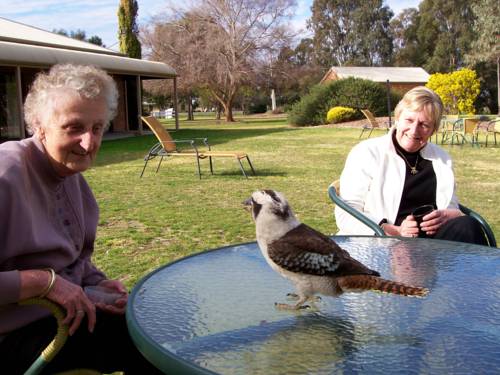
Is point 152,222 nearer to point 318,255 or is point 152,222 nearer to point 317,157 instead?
point 318,255

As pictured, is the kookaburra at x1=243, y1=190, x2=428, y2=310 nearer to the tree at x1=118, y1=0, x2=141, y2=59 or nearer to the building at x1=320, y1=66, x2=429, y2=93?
the tree at x1=118, y1=0, x2=141, y2=59

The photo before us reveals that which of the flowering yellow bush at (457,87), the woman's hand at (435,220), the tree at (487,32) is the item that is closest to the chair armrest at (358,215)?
the woman's hand at (435,220)

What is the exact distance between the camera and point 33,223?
5.90ft

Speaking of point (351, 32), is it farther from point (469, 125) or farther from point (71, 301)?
point (71, 301)

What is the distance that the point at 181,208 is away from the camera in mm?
7344

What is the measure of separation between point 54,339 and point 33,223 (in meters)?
0.38

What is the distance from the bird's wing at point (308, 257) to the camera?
57.1 inches

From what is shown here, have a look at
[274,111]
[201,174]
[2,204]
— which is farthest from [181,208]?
[274,111]

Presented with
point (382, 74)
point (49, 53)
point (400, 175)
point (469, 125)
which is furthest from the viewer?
point (382, 74)

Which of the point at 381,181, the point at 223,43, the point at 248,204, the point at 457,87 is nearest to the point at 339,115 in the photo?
the point at 457,87

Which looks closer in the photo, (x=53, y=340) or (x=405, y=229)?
(x=53, y=340)

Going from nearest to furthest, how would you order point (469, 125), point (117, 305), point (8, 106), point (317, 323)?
1. point (317, 323)
2. point (117, 305)
3. point (469, 125)
4. point (8, 106)

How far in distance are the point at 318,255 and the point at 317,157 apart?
12.6m

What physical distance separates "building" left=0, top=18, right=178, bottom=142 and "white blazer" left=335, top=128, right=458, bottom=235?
1131 cm
